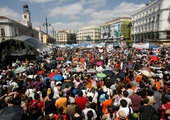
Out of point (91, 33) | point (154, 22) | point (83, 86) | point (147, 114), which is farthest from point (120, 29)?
point (147, 114)

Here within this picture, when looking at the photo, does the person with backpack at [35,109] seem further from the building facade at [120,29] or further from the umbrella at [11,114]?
the building facade at [120,29]

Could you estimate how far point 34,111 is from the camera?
4.87 metres

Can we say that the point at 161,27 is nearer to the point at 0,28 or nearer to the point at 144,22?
the point at 144,22

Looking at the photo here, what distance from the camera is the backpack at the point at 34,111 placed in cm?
483

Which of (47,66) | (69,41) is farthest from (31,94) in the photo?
(69,41)

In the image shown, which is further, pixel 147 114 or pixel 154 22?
pixel 154 22

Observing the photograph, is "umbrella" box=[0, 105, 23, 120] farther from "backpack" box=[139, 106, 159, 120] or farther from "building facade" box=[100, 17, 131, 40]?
"building facade" box=[100, 17, 131, 40]

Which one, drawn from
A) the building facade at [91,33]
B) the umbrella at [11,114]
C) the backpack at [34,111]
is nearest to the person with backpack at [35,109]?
the backpack at [34,111]

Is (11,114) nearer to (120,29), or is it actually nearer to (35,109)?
(35,109)

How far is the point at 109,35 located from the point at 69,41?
83360mm

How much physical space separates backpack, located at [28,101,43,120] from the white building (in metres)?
50.2

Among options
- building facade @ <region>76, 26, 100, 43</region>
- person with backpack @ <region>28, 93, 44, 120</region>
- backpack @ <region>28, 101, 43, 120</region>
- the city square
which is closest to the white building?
the city square

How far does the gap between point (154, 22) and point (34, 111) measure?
5791 centimetres

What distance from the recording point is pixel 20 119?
3.92 metres
